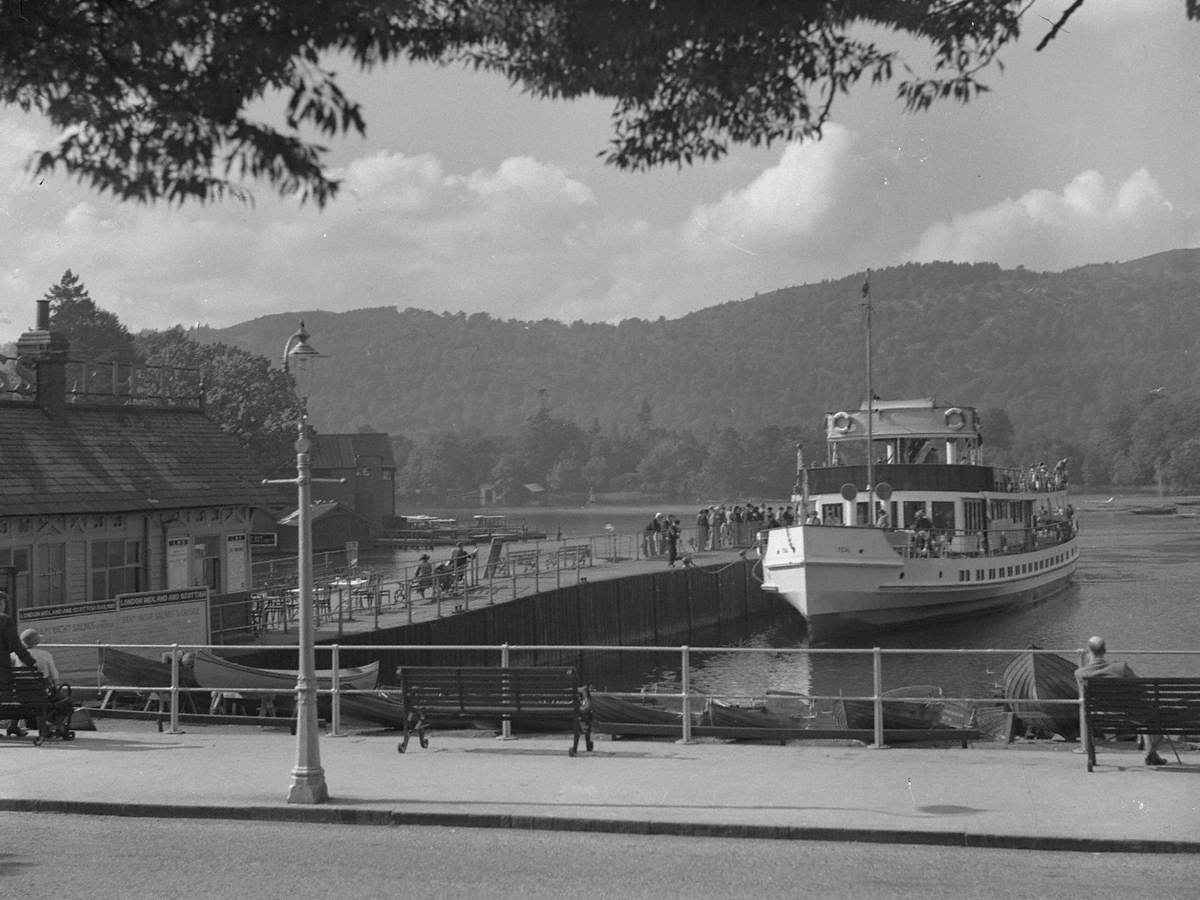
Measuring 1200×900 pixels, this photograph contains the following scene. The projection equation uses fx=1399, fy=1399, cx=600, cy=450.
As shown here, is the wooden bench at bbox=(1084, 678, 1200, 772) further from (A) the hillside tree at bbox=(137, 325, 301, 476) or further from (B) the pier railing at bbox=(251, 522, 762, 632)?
(A) the hillside tree at bbox=(137, 325, 301, 476)

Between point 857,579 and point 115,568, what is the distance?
77.6 ft

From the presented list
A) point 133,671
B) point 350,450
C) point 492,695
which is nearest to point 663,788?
point 492,695

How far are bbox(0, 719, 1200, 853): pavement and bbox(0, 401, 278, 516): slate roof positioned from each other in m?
11.5

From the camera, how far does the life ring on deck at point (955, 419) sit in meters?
50.0

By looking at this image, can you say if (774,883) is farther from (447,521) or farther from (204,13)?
(447,521)

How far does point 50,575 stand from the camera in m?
26.1

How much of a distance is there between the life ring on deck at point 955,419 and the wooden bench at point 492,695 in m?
36.8

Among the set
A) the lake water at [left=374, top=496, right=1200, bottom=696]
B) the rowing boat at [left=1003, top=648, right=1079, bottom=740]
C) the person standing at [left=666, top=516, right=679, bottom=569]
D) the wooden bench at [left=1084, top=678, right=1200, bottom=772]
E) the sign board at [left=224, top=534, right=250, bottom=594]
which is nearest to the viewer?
the wooden bench at [left=1084, top=678, right=1200, bottom=772]

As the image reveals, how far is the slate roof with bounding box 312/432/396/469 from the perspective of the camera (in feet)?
348

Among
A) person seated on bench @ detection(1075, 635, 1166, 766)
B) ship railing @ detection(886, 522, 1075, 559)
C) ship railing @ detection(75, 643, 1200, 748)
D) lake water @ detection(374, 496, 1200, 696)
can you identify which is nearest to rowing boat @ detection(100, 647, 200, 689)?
ship railing @ detection(75, 643, 1200, 748)

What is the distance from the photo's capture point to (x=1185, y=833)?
10.6 meters

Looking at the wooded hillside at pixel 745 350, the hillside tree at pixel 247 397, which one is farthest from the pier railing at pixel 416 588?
the hillside tree at pixel 247 397

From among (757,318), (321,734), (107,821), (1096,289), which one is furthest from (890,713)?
(1096,289)

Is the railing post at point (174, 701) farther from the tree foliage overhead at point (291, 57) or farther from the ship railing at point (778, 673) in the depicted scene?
the tree foliage overhead at point (291, 57)
